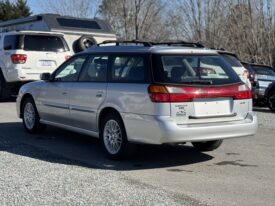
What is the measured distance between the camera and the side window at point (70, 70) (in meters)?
8.39

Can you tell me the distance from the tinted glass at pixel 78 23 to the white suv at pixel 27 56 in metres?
3.00

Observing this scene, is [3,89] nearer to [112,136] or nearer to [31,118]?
[31,118]

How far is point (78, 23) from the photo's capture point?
18562 mm

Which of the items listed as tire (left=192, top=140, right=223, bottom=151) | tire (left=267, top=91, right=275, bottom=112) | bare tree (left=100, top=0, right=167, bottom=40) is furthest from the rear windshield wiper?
bare tree (left=100, top=0, right=167, bottom=40)

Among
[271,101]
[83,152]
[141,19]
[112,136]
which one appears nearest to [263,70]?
[271,101]

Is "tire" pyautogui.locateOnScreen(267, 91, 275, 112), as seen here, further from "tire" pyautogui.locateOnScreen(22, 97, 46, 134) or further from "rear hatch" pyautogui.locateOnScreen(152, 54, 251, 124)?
"rear hatch" pyautogui.locateOnScreen(152, 54, 251, 124)

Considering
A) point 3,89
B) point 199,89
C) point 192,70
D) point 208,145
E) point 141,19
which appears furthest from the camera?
point 141,19

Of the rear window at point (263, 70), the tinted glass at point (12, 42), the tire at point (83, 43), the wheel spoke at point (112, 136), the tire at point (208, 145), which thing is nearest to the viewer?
the wheel spoke at point (112, 136)

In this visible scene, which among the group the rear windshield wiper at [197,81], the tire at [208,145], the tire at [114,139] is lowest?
the tire at [208,145]

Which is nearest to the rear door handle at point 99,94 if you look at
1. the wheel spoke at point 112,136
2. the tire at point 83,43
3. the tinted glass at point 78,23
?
the wheel spoke at point 112,136

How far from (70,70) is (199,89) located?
2593mm

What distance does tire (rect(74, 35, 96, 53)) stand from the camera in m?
17.7

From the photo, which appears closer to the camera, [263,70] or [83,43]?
[263,70]

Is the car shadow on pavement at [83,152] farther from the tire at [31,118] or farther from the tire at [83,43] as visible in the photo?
the tire at [83,43]
